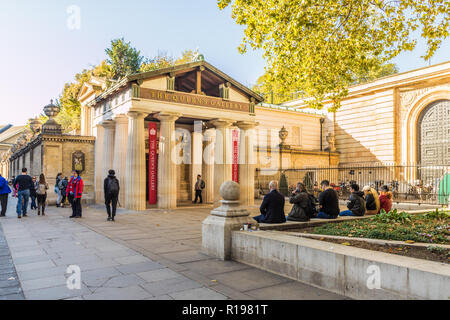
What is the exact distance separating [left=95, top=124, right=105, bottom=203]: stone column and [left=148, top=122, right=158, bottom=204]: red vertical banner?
3.20 metres

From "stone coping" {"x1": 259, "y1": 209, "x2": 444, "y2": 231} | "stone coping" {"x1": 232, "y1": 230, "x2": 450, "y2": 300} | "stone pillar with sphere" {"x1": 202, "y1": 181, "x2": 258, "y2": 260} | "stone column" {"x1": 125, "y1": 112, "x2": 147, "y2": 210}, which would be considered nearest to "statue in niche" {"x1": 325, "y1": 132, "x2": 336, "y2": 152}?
"stone column" {"x1": 125, "y1": 112, "x2": 147, "y2": 210}

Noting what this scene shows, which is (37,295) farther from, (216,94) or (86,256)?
(216,94)

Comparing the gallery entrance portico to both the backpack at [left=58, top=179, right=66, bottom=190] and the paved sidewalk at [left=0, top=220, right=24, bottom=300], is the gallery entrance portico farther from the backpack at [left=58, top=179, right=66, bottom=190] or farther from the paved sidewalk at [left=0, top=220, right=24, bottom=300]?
the paved sidewalk at [left=0, top=220, right=24, bottom=300]

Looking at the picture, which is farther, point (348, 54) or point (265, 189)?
point (265, 189)

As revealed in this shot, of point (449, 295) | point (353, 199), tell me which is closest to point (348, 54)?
point (353, 199)

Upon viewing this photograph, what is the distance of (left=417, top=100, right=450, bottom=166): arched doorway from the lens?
25.5 m

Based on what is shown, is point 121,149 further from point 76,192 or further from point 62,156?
point 76,192

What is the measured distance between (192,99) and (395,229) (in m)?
12.4

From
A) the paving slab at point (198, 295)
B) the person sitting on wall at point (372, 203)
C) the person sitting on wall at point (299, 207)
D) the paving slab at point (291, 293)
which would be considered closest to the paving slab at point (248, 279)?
the paving slab at point (291, 293)

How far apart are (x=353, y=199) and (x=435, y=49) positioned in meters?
4.74

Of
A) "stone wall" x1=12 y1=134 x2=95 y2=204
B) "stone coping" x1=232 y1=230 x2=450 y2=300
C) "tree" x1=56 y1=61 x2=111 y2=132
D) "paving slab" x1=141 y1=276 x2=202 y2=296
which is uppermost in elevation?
"tree" x1=56 y1=61 x2=111 y2=132

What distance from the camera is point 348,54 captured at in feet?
35.6

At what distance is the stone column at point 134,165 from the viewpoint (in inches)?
621

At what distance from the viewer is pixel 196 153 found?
2052 centimetres
